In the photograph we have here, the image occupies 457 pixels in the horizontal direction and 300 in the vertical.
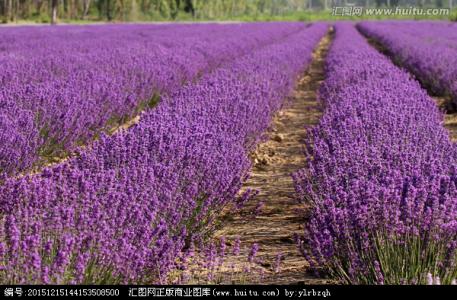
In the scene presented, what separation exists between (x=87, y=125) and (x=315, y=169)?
8.00ft

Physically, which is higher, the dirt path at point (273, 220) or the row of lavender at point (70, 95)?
the row of lavender at point (70, 95)

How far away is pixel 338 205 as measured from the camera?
2.87m

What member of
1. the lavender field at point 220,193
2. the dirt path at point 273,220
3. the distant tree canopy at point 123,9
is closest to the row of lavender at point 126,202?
the lavender field at point 220,193

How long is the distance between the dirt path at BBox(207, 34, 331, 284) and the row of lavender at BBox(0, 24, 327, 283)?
0.25 meters

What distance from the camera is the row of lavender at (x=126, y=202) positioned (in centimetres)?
212

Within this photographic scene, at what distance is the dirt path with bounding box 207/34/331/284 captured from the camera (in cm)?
285

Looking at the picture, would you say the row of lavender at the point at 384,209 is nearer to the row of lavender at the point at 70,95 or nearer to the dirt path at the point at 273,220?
the dirt path at the point at 273,220

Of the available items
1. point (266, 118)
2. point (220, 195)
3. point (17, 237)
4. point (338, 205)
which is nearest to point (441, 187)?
point (338, 205)

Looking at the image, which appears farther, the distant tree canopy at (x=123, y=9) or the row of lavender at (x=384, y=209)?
the distant tree canopy at (x=123, y=9)

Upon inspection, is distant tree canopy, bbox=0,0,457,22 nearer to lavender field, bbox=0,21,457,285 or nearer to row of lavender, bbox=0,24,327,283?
lavender field, bbox=0,21,457,285

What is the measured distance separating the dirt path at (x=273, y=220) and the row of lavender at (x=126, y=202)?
0.81 feet

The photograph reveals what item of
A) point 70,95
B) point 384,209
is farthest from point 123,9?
point 384,209

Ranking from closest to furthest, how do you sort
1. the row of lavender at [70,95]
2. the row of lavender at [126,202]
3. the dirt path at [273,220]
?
the row of lavender at [126,202], the dirt path at [273,220], the row of lavender at [70,95]

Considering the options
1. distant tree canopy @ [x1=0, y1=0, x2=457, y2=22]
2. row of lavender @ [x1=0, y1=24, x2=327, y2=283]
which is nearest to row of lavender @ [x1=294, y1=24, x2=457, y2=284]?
row of lavender @ [x1=0, y1=24, x2=327, y2=283]
